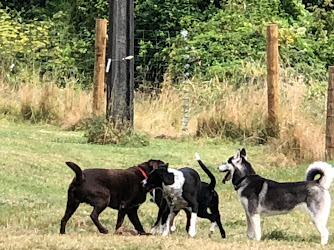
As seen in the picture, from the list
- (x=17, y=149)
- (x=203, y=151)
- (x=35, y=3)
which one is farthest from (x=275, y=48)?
(x=35, y=3)

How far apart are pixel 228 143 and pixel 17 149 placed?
4.35 metres

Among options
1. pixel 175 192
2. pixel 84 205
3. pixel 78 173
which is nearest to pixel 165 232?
pixel 175 192

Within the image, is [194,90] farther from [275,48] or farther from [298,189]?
[298,189]

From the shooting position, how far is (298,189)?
8.11 m

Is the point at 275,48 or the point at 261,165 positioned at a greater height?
the point at 275,48

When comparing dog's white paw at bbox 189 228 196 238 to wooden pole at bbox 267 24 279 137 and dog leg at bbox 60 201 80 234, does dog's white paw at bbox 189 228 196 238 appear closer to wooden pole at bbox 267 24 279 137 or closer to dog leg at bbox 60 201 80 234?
dog leg at bbox 60 201 80 234

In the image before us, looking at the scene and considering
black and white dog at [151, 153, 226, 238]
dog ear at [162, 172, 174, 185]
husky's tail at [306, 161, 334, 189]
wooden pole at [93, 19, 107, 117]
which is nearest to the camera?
dog ear at [162, 172, 174, 185]

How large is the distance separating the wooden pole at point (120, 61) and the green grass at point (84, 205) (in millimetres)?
789

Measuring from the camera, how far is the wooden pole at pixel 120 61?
15055 mm

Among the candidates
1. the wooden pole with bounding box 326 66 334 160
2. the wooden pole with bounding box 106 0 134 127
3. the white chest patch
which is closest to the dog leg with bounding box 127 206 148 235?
the white chest patch

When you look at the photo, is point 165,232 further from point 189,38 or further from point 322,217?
point 189,38

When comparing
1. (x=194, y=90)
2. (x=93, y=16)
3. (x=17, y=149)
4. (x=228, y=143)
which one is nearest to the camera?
(x=17, y=149)

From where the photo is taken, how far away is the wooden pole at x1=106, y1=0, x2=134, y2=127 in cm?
1505

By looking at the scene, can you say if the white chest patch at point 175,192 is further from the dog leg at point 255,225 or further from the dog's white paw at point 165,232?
the dog leg at point 255,225
